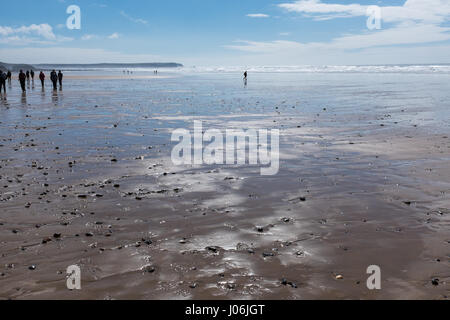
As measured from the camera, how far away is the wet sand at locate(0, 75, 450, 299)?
Result: 5816mm

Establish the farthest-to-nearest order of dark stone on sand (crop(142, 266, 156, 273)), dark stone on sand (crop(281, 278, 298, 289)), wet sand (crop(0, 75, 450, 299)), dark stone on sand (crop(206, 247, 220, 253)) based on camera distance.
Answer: dark stone on sand (crop(206, 247, 220, 253)) < dark stone on sand (crop(142, 266, 156, 273)) < wet sand (crop(0, 75, 450, 299)) < dark stone on sand (crop(281, 278, 298, 289))

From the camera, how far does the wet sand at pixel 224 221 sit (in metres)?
5.82

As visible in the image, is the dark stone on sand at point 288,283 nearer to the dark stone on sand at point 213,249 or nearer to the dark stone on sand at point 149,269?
the dark stone on sand at point 213,249

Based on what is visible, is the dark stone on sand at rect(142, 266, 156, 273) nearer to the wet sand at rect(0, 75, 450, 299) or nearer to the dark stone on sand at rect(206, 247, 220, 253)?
the wet sand at rect(0, 75, 450, 299)

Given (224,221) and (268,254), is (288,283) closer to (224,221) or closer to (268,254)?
(268,254)

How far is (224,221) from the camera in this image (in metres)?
8.10

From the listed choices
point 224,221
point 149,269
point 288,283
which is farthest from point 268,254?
point 149,269

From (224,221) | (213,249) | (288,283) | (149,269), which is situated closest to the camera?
(288,283)

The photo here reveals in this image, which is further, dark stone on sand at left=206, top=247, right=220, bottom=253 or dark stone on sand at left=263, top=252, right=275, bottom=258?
dark stone on sand at left=206, top=247, right=220, bottom=253

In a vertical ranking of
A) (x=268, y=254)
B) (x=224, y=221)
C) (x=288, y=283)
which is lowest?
(x=288, y=283)

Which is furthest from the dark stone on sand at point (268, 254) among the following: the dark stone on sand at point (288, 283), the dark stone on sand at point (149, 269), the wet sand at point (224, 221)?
the dark stone on sand at point (149, 269)

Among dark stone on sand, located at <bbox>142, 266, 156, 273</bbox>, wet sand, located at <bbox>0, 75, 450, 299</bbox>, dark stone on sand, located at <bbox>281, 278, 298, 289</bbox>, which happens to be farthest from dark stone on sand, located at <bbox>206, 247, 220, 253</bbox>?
dark stone on sand, located at <bbox>281, 278, 298, 289</bbox>

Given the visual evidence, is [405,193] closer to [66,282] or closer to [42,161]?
[66,282]
